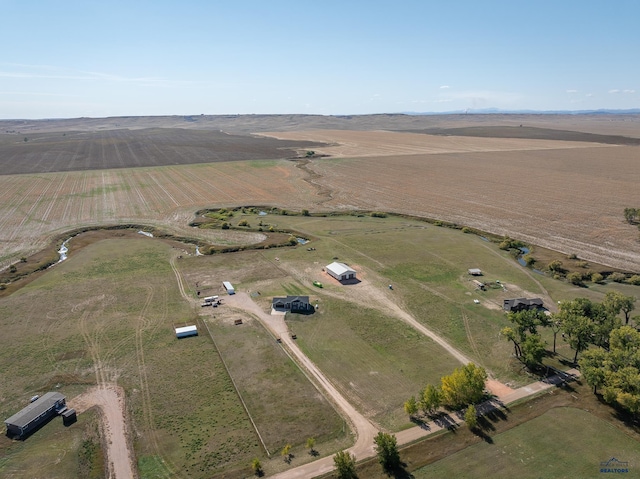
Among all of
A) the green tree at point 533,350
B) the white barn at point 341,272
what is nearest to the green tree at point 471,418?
the green tree at point 533,350

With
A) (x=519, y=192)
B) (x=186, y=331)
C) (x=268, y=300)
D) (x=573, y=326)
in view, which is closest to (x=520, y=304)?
(x=573, y=326)

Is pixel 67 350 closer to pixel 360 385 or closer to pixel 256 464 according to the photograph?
pixel 256 464

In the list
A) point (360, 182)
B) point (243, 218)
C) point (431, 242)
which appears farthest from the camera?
point (360, 182)

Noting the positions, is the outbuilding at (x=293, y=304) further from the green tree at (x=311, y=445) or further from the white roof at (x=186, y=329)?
the green tree at (x=311, y=445)

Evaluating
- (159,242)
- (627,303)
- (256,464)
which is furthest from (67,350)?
(627,303)

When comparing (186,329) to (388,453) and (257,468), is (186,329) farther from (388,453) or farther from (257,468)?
(388,453)
